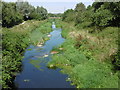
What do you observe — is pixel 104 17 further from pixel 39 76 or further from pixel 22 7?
pixel 22 7

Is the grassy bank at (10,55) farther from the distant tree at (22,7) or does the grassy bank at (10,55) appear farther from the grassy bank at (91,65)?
the distant tree at (22,7)

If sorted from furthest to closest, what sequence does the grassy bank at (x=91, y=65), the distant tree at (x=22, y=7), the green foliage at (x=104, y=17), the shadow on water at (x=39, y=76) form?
the distant tree at (x=22, y=7), the green foliage at (x=104, y=17), the shadow on water at (x=39, y=76), the grassy bank at (x=91, y=65)

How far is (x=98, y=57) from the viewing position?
14.2 meters

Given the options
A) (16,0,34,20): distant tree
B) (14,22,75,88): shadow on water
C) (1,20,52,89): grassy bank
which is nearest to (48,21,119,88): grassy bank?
(14,22,75,88): shadow on water

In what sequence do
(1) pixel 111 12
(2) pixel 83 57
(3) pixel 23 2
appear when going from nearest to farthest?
1. (2) pixel 83 57
2. (1) pixel 111 12
3. (3) pixel 23 2

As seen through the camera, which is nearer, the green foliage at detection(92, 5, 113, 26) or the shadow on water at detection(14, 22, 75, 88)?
the shadow on water at detection(14, 22, 75, 88)

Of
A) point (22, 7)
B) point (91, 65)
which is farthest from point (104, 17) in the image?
point (22, 7)

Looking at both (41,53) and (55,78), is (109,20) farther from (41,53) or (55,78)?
(55,78)

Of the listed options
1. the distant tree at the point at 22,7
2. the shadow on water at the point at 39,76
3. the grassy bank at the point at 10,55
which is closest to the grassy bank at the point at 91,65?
the shadow on water at the point at 39,76

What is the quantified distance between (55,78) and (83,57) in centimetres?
398

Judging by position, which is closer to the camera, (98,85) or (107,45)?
(98,85)

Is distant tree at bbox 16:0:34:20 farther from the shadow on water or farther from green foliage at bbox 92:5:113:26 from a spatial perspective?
the shadow on water

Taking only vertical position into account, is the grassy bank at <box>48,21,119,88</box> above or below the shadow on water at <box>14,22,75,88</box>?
above

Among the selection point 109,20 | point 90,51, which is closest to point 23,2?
point 109,20
